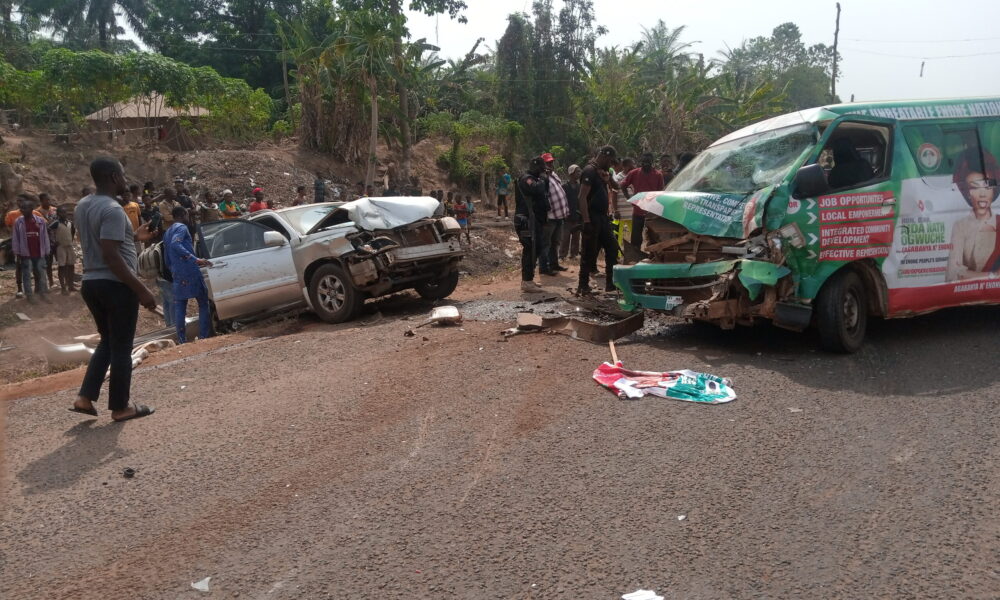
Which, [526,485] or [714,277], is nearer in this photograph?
[526,485]

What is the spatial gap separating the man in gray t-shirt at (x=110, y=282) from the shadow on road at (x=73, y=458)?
188 mm

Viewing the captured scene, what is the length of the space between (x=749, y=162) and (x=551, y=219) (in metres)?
4.57

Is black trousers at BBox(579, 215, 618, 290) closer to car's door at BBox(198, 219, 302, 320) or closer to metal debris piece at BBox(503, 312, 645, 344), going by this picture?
metal debris piece at BBox(503, 312, 645, 344)

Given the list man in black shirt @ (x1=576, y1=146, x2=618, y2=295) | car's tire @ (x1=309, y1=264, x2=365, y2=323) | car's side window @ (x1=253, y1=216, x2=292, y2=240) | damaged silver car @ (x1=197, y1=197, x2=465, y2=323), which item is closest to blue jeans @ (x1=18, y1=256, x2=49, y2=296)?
damaged silver car @ (x1=197, y1=197, x2=465, y2=323)

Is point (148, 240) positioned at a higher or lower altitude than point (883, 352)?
higher

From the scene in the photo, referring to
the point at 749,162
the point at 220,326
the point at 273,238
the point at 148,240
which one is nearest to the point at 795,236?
the point at 749,162

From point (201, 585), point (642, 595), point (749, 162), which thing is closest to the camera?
point (642, 595)

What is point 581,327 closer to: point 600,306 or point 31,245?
point 600,306

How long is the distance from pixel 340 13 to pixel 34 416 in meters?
21.2

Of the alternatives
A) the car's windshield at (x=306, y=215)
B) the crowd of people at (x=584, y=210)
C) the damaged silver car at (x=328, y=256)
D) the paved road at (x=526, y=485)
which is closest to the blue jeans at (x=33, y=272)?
the damaged silver car at (x=328, y=256)

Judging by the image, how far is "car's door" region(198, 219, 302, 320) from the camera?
1020 cm

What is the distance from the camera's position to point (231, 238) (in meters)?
10.4

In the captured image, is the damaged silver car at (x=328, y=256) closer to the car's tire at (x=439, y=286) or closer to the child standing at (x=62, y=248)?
the car's tire at (x=439, y=286)

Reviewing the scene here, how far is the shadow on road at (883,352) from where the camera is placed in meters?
5.86
